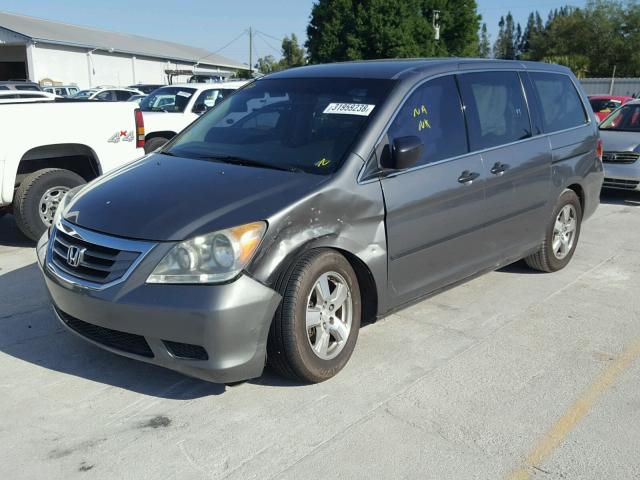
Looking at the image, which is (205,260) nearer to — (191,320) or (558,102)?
(191,320)

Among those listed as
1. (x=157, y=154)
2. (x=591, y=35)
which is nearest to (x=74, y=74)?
(x=157, y=154)

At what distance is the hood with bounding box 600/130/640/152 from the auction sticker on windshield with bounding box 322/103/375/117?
6.86 m

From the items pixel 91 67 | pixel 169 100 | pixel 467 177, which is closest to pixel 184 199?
pixel 467 177

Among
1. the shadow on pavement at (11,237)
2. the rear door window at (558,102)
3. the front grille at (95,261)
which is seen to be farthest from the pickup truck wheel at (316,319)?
the shadow on pavement at (11,237)

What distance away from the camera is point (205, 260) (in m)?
3.27

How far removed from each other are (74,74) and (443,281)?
4417cm

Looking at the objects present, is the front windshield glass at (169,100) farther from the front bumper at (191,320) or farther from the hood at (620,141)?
the front bumper at (191,320)

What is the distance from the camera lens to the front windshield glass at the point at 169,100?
38.3ft

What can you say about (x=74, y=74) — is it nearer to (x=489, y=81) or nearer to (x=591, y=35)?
(x=489, y=81)

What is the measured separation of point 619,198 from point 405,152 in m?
7.48

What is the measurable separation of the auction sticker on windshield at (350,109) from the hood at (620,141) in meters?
6.86

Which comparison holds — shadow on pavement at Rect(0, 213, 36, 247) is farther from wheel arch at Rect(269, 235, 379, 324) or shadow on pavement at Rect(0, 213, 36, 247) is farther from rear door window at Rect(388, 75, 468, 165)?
rear door window at Rect(388, 75, 468, 165)

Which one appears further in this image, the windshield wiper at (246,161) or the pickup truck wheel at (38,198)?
the pickup truck wheel at (38,198)

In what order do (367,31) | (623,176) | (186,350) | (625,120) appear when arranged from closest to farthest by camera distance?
(186,350) < (623,176) < (625,120) < (367,31)
